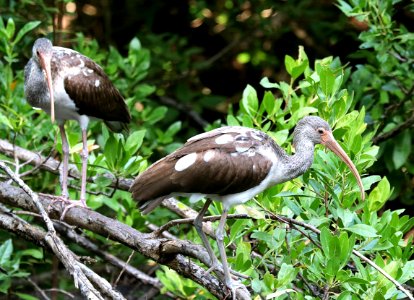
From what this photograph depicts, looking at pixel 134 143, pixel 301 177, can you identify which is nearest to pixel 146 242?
pixel 134 143

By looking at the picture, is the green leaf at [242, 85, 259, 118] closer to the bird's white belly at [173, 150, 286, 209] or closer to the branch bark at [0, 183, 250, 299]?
the bird's white belly at [173, 150, 286, 209]

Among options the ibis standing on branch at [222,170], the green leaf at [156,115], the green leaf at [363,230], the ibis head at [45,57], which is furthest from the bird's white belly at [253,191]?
the green leaf at [156,115]

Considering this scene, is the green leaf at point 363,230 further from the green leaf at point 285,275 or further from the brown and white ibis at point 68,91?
the brown and white ibis at point 68,91

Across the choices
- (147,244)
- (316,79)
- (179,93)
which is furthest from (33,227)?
(179,93)

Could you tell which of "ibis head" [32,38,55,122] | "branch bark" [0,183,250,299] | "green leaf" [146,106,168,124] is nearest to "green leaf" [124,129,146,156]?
"branch bark" [0,183,250,299]

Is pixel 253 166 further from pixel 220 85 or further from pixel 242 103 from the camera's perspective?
pixel 220 85

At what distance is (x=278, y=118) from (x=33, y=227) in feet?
Result: 6.04

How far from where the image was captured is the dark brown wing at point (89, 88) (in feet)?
23.2

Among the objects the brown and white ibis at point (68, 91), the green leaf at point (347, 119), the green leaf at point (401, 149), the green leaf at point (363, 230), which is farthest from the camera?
the green leaf at point (401, 149)

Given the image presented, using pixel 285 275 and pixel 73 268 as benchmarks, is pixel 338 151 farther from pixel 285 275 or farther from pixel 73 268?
pixel 73 268

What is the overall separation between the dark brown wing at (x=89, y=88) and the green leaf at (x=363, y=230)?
287cm

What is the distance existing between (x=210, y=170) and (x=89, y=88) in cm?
205

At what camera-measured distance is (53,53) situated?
23.5 feet

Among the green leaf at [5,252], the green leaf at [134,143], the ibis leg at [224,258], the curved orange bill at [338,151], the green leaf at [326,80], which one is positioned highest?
the green leaf at [326,80]
